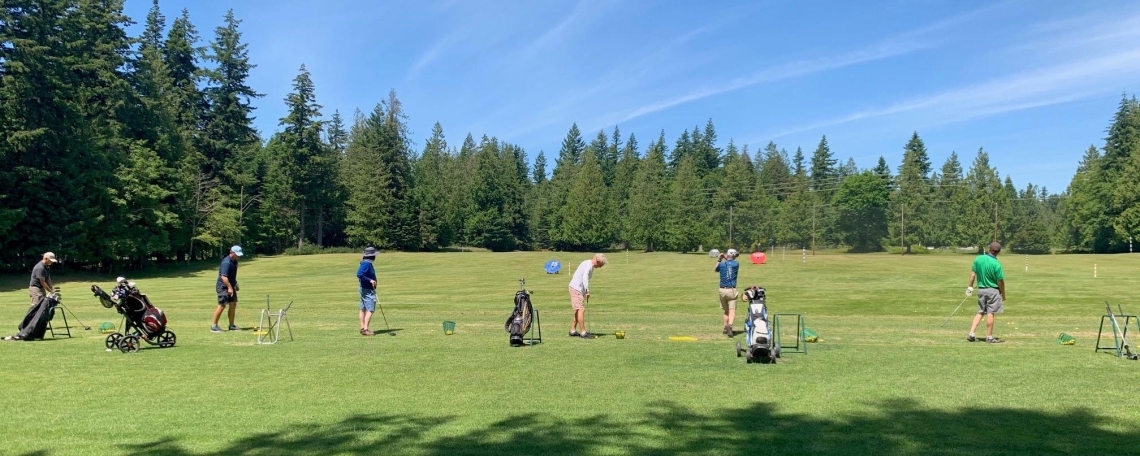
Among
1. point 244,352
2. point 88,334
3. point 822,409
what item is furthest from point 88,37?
point 822,409

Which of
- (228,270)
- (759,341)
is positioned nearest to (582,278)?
(759,341)

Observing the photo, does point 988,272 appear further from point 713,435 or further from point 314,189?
point 314,189

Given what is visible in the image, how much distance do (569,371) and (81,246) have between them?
4696 cm

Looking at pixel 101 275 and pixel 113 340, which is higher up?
pixel 113 340

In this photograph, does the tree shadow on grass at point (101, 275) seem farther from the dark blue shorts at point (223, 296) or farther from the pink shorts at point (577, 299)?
the pink shorts at point (577, 299)

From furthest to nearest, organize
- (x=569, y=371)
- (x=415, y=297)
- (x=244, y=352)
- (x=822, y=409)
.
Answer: (x=415, y=297) < (x=244, y=352) < (x=569, y=371) < (x=822, y=409)

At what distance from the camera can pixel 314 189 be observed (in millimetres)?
74500

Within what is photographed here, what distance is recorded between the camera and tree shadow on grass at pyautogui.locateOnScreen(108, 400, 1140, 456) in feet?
19.7

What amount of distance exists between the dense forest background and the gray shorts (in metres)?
46.8

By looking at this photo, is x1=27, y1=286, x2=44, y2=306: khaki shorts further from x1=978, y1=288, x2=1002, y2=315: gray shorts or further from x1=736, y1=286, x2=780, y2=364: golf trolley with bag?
x1=978, y1=288, x2=1002, y2=315: gray shorts

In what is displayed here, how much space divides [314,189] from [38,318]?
207 feet

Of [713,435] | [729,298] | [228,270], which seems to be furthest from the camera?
[228,270]

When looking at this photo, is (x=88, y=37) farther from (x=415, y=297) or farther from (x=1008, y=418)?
(x=1008, y=418)

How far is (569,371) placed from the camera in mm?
10016
